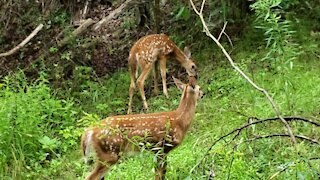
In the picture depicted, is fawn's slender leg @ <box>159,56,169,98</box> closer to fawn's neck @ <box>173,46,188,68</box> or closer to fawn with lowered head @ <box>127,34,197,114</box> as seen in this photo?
fawn with lowered head @ <box>127,34,197,114</box>

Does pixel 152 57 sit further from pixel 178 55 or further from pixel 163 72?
pixel 178 55

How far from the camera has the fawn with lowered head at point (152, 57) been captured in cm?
1101

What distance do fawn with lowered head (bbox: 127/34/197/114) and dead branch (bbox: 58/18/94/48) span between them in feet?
6.98

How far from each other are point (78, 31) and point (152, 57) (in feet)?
8.32

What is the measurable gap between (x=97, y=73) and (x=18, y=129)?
3681 millimetres

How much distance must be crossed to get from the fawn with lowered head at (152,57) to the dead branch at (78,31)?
2.13 meters

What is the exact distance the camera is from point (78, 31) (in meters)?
13.3

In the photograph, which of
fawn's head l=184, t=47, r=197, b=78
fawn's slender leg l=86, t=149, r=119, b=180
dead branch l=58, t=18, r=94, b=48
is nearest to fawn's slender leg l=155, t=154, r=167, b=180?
fawn's slender leg l=86, t=149, r=119, b=180

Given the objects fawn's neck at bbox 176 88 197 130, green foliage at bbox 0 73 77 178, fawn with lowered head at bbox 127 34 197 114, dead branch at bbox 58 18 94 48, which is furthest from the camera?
dead branch at bbox 58 18 94 48

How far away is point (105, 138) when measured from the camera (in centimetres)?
686

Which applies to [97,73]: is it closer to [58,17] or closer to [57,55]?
[57,55]

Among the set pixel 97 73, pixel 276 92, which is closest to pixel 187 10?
pixel 97 73

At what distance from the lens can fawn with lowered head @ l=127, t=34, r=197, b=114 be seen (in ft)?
36.1

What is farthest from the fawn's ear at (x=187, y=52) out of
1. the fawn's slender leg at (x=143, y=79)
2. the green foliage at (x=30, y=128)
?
the green foliage at (x=30, y=128)
